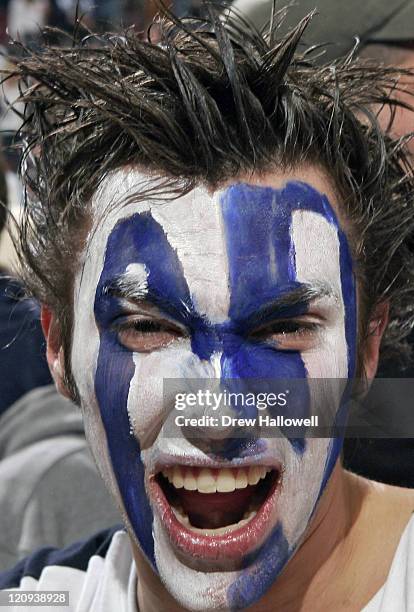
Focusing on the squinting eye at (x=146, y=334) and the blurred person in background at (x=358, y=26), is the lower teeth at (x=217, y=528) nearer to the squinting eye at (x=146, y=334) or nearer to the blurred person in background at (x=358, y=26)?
the squinting eye at (x=146, y=334)

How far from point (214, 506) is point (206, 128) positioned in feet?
1.85

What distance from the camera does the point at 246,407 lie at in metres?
1.40

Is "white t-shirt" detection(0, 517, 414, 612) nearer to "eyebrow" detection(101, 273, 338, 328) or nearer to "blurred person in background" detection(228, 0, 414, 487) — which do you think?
"eyebrow" detection(101, 273, 338, 328)

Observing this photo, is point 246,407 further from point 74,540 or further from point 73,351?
point 74,540

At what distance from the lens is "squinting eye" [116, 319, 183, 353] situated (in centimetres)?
149

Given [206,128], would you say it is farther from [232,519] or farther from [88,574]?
[88,574]

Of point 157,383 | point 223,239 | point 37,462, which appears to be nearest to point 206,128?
point 223,239

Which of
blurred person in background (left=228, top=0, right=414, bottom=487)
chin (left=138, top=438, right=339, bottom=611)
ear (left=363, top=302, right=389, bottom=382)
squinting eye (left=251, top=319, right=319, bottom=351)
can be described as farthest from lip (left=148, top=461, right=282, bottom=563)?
blurred person in background (left=228, top=0, right=414, bottom=487)

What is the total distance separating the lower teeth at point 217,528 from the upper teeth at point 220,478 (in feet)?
0.17

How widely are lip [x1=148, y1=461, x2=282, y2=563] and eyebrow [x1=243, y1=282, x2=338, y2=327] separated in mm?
207

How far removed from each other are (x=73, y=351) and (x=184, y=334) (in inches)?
9.6

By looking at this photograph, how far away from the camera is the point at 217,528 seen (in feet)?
4.83

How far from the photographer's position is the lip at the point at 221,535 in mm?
1422

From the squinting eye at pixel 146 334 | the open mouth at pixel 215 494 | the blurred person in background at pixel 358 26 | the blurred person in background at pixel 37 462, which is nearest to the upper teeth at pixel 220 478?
the open mouth at pixel 215 494
